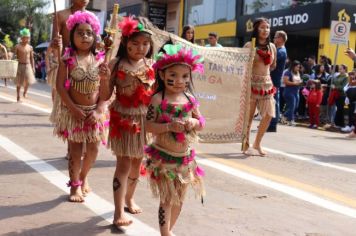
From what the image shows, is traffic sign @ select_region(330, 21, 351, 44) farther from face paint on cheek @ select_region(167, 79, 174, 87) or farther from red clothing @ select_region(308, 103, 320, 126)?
face paint on cheek @ select_region(167, 79, 174, 87)

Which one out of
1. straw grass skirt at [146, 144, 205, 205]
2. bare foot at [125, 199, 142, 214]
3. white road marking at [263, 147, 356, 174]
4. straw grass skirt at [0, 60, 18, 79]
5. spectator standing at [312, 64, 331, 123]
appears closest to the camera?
straw grass skirt at [146, 144, 205, 205]

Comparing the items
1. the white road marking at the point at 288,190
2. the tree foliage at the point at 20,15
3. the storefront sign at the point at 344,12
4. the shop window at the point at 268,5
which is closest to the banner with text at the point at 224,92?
the white road marking at the point at 288,190

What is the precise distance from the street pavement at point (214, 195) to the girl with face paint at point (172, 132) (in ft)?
1.82

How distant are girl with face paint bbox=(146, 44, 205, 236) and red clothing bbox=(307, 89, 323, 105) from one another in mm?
11688

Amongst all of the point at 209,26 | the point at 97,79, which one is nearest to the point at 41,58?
the point at 209,26

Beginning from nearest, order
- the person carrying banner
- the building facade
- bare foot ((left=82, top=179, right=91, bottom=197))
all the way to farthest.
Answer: bare foot ((left=82, top=179, right=91, bottom=197)) → the person carrying banner → the building facade

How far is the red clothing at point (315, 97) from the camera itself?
15.0 m

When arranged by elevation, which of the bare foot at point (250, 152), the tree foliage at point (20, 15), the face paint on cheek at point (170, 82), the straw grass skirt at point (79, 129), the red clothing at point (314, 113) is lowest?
the bare foot at point (250, 152)

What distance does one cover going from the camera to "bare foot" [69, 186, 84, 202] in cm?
495

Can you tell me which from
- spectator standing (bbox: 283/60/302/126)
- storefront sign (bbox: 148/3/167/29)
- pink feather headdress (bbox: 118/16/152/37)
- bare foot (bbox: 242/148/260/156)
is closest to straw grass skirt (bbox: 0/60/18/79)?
spectator standing (bbox: 283/60/302/126)

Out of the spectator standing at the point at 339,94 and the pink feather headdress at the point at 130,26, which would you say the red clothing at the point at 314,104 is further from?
the pink feather headdress at the point at 130,26

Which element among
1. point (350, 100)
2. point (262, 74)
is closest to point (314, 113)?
point (350, 100)

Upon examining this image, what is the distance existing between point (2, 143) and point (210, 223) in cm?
459

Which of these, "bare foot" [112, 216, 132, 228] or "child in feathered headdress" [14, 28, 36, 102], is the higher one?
"child in feathered headdress" [14, 28, 36, 102]
